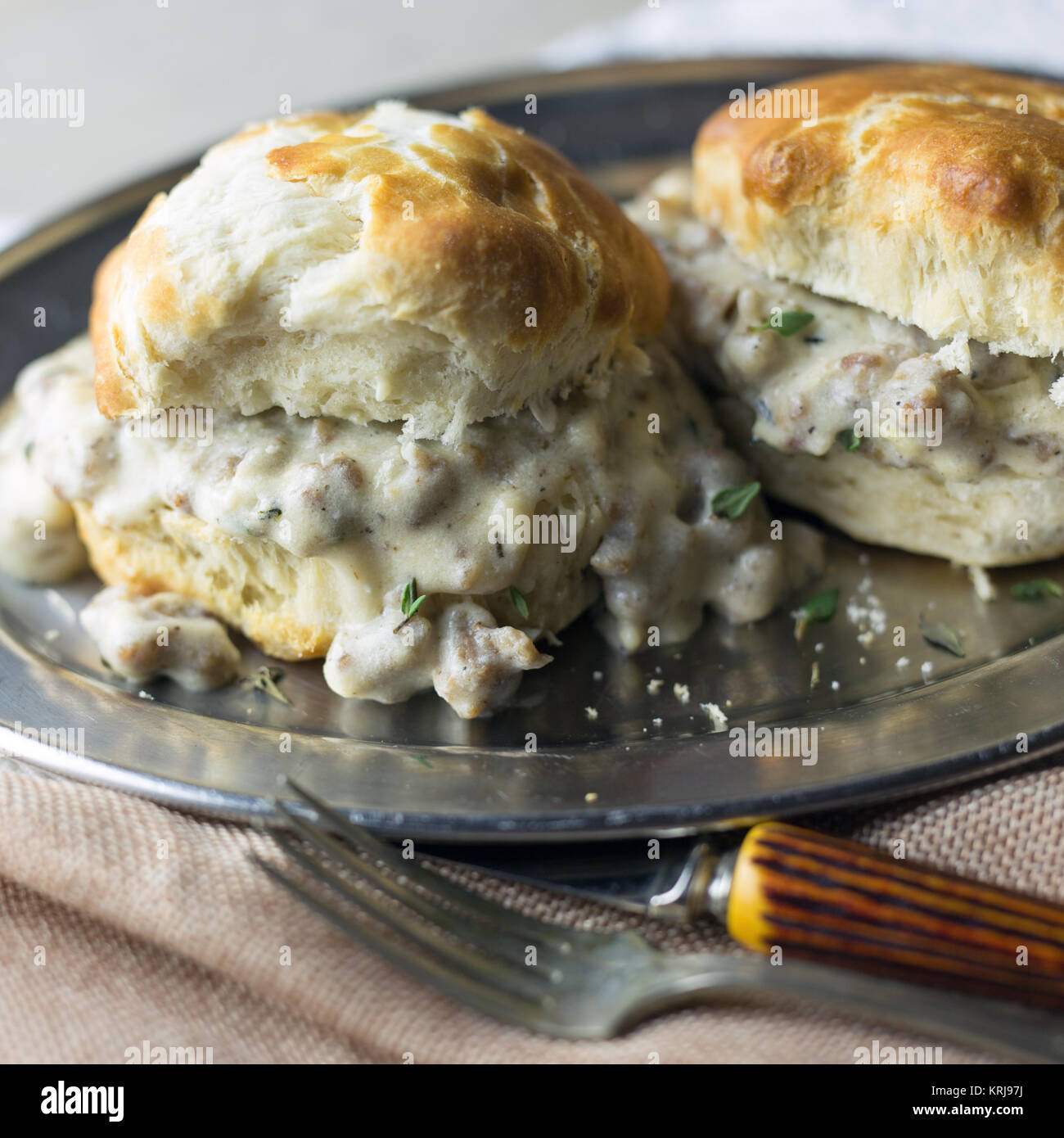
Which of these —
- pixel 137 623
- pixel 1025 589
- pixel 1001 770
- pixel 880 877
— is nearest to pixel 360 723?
pixel 137 623

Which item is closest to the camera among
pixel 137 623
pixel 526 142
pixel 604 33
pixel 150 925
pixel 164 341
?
pixel 150 925

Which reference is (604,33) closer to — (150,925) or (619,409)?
(619,409)

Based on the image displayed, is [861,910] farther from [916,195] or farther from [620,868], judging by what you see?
[916,195]

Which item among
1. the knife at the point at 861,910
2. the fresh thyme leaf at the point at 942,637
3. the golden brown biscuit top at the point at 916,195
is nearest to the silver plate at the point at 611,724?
the fresh thyme leaf at the point at 942,637

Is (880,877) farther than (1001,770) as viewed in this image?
No

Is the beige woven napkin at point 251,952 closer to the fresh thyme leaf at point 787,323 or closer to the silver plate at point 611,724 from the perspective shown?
the silver plate at point 611,724
